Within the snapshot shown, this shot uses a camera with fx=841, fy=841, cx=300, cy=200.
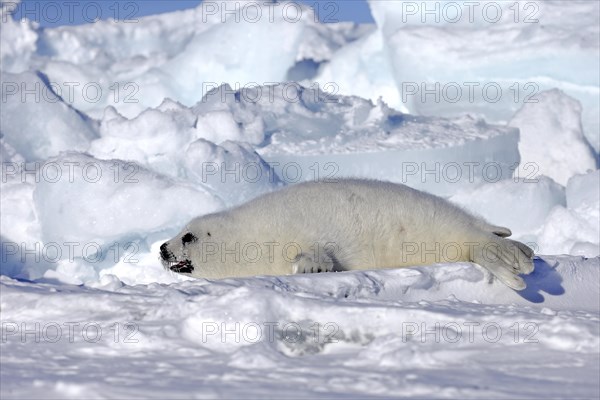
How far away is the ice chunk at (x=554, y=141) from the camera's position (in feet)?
32.2

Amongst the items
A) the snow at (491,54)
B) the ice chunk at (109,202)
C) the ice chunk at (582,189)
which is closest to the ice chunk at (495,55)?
the snow at (491,54)

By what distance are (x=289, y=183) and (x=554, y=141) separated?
330cm

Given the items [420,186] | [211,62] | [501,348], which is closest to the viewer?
[501,348]

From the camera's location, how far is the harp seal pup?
9.95 feet

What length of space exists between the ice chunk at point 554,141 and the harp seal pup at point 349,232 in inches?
273

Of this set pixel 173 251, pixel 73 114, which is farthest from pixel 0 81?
pixel 173 251

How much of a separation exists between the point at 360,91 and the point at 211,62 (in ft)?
7.99

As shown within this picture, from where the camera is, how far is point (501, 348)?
185 cm

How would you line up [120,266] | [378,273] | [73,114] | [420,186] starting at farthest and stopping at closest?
[73,114], [420,186], [120,266], [378,273]

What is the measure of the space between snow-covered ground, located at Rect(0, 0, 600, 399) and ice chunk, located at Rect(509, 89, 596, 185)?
0.09ft

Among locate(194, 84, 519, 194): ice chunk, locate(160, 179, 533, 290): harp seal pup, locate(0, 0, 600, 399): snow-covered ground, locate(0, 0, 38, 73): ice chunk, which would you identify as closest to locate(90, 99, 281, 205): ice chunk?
locate(0, 0, 600, 399): snow-covered ground

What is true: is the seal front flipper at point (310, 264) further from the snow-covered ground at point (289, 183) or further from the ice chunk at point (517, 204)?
the ice chunk at point (517, 204)

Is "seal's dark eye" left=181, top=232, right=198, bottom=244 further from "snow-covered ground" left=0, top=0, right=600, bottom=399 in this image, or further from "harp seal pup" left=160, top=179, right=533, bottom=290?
"snow-covered ground" left=0, top=0, right=600, bottom=399

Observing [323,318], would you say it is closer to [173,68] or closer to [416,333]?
[416,333]
